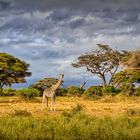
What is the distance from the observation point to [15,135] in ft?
44.8

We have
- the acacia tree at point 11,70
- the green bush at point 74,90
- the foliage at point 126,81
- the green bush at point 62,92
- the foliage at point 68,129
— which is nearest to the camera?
the foliage at point 68,129

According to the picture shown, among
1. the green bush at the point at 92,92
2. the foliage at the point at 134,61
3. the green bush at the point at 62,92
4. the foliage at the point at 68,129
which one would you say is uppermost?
the foliage at the point at 134,61

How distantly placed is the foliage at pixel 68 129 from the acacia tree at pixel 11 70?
3515 cm

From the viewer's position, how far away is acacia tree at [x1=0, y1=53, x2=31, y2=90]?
52.0 metres

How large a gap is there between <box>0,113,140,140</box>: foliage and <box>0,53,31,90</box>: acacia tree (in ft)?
115

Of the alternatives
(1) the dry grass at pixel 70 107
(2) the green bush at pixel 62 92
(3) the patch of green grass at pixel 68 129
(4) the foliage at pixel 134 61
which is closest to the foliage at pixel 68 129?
(3) the patch of green grass at pixel 68 129

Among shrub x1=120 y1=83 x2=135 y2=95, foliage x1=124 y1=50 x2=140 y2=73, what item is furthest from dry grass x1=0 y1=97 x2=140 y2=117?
shrub x1=120 y1=83 x2=135 y2=95

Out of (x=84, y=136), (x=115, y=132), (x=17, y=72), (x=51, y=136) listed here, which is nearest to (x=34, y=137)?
(x=51, y=136)

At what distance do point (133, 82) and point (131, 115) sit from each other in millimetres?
23117

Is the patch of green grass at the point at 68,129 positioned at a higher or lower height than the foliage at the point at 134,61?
lower

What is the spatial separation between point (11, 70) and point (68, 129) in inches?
1531

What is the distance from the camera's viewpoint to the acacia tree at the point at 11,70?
5203 cm

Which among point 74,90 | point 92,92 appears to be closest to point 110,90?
point 92,92

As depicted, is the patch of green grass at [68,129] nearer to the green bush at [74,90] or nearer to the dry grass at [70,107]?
the dry grass at [70,107]
